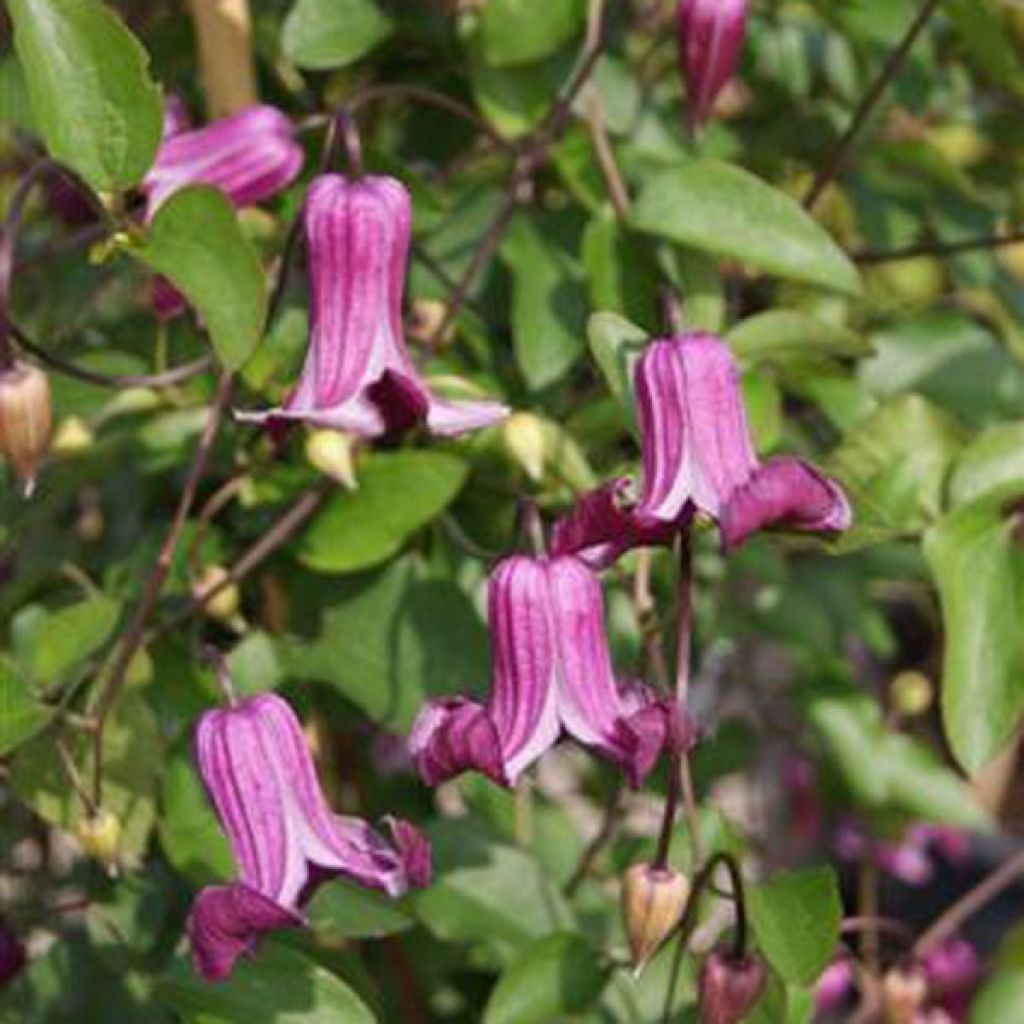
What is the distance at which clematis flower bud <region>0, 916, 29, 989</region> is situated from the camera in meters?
1.17

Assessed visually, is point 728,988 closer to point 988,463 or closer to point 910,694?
point 988,463

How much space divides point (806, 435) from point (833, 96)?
259mm

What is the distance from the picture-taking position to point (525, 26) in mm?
1209

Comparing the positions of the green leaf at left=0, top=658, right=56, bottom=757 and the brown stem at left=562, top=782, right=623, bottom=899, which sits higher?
the green leaf at left=0, top=658, right=56, bottom=757

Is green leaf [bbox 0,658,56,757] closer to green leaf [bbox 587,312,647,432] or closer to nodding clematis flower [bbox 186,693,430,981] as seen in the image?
nodding clematis flower [bbox 186,693,430,981]

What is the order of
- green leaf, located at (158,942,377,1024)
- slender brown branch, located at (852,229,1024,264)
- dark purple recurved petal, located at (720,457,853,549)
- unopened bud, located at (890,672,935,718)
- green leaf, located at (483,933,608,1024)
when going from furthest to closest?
unopened bud, located at (890,672,935,718) < slender brown branch, located at (852,229,1024,264) < green leaf, located at (483,933,608,1024) < green leaf, located at (158,942,377,1024) < dark purple recurved petal, located at (720,457,853,549)

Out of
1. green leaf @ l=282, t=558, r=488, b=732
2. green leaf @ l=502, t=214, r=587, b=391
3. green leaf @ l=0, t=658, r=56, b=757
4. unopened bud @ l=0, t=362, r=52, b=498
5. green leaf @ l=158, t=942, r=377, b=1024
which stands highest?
unopened bud @ l=0, t=362, r=52, b=498

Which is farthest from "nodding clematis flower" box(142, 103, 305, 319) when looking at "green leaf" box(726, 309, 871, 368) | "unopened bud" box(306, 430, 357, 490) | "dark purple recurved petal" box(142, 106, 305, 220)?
"green leaf" box(726, 309, 871, 368)

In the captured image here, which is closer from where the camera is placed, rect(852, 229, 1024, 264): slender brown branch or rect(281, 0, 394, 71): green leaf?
rect(281, 0, 394, 71): green leaf

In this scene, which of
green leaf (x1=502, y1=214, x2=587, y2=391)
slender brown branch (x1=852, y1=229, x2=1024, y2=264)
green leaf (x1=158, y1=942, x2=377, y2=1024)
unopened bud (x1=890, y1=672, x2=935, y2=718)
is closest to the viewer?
green leaf (x1=158, y1=942, x2=377, y2=1024)

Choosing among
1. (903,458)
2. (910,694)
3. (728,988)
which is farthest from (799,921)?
(910,694)

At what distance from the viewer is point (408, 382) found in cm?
101

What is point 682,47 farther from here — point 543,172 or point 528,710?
point 528,710

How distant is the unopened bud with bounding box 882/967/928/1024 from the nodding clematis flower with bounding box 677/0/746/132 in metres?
0.46
